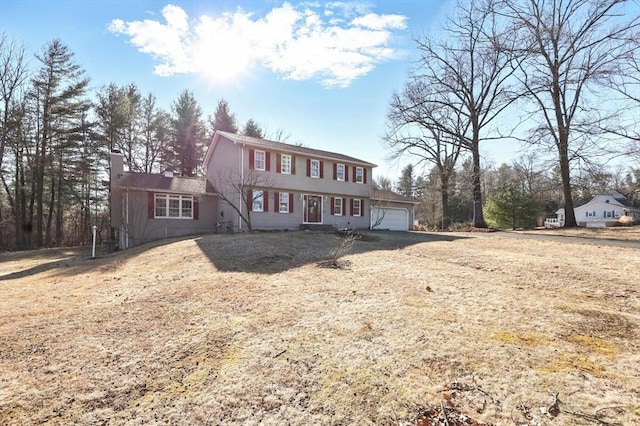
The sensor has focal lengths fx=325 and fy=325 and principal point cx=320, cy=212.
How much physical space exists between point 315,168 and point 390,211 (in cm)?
726

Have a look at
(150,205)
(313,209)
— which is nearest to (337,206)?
(313,209)

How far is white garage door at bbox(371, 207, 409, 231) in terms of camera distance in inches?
934

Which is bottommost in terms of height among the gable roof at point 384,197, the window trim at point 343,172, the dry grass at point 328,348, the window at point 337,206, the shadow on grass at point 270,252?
the dry grass at point 328,348

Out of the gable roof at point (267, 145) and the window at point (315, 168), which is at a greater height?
the gable roof at point (267, 145)

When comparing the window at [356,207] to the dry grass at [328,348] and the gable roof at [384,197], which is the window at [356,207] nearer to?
the gable roof at [384,197]

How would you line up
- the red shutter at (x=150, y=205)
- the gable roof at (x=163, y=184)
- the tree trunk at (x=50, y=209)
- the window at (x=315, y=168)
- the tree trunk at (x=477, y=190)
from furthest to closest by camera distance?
the tree trunk at (x=50, y=209) < the tree trunk at (x=477, y=190) < the window at (x=315, y=168) < the red shutter at (x=150, y=205) < the gable roof at (x=163, y=184)

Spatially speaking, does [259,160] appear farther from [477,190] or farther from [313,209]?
[477,190]

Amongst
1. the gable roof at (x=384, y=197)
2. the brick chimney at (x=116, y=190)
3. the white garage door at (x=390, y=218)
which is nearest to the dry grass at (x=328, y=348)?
the brick chimney at (x=116, y=190)

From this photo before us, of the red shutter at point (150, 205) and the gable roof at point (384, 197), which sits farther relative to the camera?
the gable roof at point (384, 197)

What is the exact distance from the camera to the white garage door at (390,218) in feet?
77.8

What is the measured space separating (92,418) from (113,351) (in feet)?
4.86

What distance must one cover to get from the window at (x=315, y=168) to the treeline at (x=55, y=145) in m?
17.1

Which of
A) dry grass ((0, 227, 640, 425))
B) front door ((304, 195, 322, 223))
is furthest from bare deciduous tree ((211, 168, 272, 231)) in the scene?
dry grass ((0, 227, 640, 425))

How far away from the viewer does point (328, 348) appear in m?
3.98
